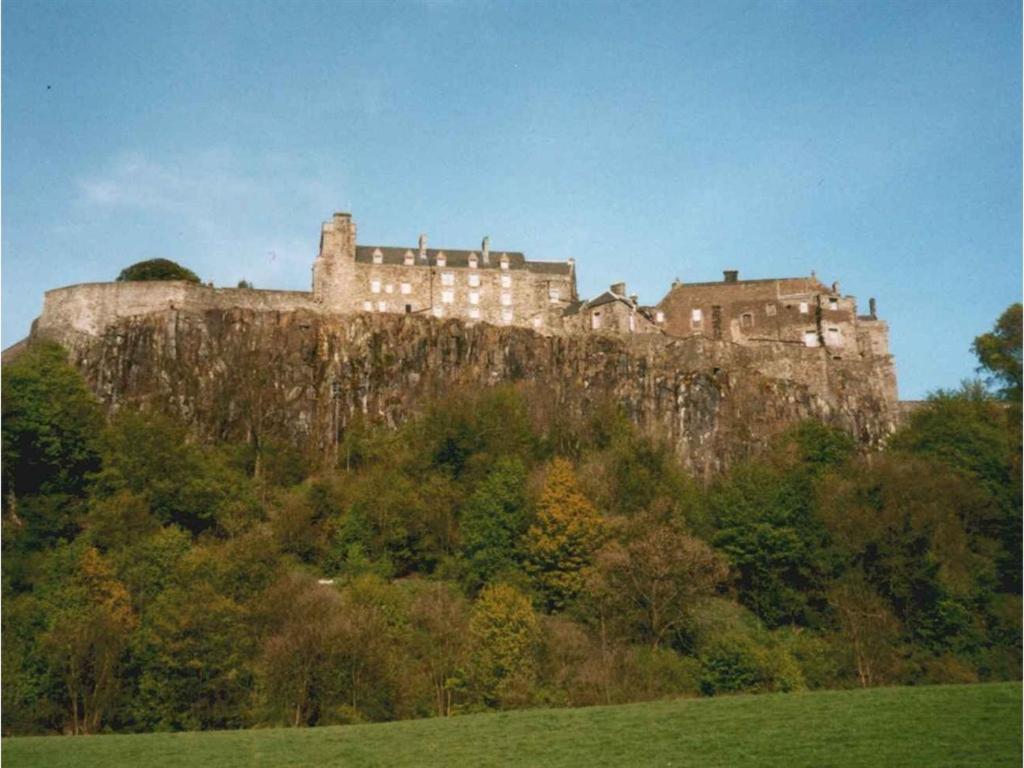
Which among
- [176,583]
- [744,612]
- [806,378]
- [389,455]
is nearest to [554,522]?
[744,612]

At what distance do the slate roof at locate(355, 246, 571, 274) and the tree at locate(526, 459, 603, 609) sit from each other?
26451 mm

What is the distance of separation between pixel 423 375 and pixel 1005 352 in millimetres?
29045

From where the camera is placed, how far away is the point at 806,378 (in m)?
58.0

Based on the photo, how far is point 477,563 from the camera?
3966 centimetres

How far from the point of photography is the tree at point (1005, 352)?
145 ft

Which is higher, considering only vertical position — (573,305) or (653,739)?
(573,305)

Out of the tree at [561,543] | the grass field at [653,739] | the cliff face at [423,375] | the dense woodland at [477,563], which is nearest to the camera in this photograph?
the grass field at [653,739]

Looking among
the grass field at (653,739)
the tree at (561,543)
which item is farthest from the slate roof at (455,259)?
the grass field at (653,739)

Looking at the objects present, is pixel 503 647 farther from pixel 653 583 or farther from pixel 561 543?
pixel 561 543

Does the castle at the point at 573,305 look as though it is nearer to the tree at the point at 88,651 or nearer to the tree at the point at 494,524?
the tree at the point at 494,524

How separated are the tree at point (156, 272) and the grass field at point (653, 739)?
49044 millimetres

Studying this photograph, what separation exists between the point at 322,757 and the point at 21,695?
49.4ft

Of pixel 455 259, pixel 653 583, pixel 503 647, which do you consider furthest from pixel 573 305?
pixel 503 647

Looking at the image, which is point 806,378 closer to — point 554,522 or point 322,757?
point 554,522
